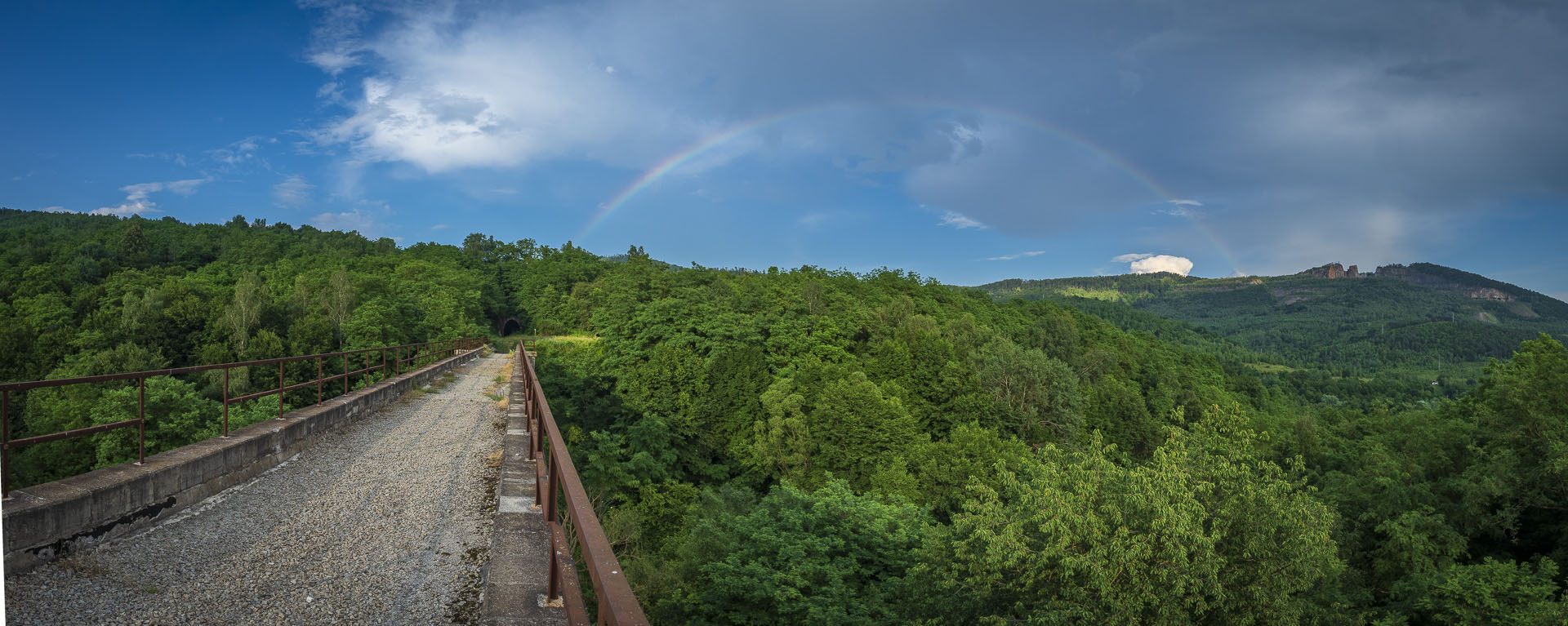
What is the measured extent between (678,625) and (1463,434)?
36.8 metres

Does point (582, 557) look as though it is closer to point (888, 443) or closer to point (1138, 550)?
point (1138, 550)

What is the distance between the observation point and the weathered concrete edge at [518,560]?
346cm

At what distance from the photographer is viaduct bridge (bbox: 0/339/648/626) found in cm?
362

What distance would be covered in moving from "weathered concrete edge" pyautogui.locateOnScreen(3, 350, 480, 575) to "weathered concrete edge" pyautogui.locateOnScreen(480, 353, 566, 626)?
2478 mm

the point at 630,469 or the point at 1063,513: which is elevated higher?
the point at 1063,513

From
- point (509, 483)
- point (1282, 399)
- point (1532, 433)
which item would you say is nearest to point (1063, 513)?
point (509, 483)

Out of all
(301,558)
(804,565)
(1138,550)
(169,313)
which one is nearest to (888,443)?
(804,565)

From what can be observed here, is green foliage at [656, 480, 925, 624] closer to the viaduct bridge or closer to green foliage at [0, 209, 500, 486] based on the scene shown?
the viaduct bridge

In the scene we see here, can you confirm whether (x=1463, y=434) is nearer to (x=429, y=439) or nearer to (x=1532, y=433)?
(x=1532, y=433)

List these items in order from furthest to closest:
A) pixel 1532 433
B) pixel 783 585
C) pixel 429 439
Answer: pixel 1532 433
pixel 783 585
pixel 429 439

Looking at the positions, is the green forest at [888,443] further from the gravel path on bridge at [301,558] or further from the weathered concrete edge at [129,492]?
the weathered concrete edge at [129,492]

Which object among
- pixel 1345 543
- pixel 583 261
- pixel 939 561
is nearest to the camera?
pixel 939 561

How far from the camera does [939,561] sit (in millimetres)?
17828

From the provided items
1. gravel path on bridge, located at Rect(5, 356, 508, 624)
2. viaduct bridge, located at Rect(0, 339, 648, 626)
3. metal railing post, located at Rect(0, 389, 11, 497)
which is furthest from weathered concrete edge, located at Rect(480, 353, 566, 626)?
metal railing post, located at Rect(0, 389, 11, 497)
